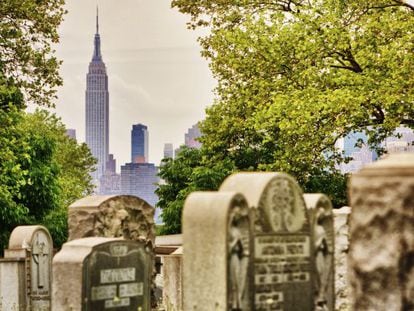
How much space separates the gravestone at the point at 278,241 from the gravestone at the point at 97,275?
5.36 feet

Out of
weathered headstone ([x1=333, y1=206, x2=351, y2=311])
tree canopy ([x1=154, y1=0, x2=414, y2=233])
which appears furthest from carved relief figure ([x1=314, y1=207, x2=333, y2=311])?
tree canopy ([x1=154, y1=0, x2=414, y2=233])

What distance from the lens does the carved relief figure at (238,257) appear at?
11953 millimetres

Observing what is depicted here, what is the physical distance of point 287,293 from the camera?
12.8 metres

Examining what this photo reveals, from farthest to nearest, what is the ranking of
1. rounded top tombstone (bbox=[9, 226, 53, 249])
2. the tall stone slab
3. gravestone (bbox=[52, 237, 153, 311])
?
rounded top tombstone (bbox=[9, 226, 53, 249]) < gravestone (bbox=[52, 237, 153, 311]) < the tall stone slab

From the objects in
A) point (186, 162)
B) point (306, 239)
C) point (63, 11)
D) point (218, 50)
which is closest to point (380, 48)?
point (218, 50)

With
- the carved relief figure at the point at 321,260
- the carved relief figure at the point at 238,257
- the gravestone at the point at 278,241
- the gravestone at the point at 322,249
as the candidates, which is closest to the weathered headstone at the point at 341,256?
the gravestone at the point at 322,249

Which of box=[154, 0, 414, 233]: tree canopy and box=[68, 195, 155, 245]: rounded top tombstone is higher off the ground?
box=[154, 0, 414, 233]: tree canopy

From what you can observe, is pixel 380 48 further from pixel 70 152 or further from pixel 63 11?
pixel 70 152

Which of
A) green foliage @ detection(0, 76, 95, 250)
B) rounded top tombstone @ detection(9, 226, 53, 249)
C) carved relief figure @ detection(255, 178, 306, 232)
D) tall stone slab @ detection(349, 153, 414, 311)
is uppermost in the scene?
green foliage @ detection(0, 76, 95, 250)

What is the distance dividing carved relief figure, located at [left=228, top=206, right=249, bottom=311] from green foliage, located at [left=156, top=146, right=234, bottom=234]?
30165 mm

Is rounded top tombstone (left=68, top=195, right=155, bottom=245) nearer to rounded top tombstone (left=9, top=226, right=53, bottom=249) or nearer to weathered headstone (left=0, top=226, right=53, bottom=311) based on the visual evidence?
weathered headstone (left=0, top=226, right=53, bottom=311)

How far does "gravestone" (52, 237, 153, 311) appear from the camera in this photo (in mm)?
12961

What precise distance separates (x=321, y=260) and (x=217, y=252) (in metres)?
2.02

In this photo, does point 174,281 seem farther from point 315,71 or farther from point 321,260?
point 315,71
